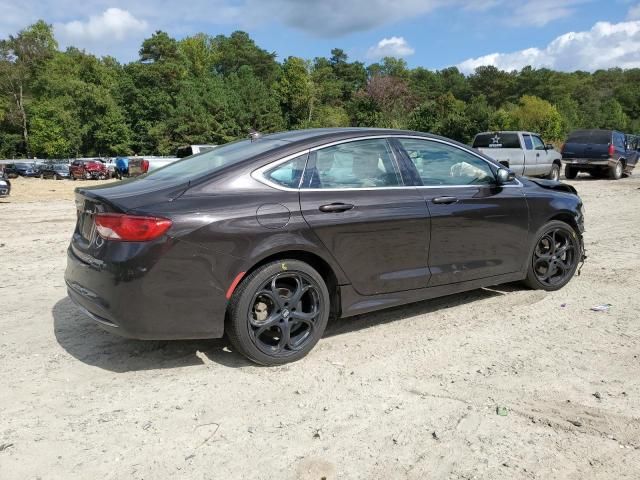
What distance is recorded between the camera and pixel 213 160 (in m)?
4.13

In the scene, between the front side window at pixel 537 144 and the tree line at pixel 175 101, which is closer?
the front side window at pixel 537 144

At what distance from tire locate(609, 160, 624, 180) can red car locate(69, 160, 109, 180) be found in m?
33.0

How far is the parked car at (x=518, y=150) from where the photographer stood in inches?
686

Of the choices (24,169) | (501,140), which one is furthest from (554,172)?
(24,169)

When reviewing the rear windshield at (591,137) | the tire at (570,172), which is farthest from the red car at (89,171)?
the rear windshield at (591,137)

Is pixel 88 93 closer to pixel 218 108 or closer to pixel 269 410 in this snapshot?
pixel 218 108

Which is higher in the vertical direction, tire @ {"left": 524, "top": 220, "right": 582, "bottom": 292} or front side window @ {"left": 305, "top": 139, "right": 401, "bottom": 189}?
front side window @ {"left": 305, "top": 139, "right": 401, "bottom": 189}

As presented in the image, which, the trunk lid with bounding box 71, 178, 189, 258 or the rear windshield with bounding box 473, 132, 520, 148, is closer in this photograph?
the trunk lid with bounding box 71, 178, 189, 258

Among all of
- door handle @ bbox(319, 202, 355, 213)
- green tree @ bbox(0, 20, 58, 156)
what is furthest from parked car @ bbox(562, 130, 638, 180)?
green tree @ bbox(0, 20, 58, 156)

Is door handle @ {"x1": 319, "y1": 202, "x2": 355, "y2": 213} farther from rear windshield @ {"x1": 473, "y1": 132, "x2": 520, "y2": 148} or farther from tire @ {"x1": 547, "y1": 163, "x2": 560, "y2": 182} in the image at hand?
tire @ {"x1": 547, "y1": 163, "x2": 560, "y2": 182}

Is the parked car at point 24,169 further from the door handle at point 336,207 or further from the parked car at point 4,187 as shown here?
the door handle at point 336,207

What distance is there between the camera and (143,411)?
3.16m

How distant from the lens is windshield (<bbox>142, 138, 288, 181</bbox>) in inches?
152

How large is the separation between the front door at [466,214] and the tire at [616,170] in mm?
17311
